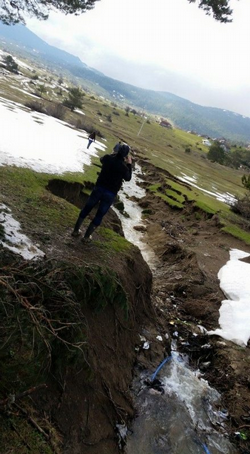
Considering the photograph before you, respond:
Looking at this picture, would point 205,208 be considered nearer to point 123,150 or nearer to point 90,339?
point 123,150

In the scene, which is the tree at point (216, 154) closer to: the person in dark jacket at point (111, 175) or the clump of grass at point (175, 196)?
the clump of grass at point (175, 196)

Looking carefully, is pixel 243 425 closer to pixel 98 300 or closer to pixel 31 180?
pixel 98 300

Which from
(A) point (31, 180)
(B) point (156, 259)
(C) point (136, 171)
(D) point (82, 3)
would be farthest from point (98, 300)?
(C) point (136, 171)

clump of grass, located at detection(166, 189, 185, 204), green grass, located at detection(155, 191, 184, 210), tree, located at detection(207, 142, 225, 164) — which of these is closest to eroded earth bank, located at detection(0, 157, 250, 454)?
green grass, located at detection(155, 191, 184, 210)

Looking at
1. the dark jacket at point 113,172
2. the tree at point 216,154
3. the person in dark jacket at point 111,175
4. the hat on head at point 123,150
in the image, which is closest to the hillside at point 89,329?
the person in dark jacket at point 111,175

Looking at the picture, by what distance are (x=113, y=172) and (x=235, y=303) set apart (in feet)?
26.4

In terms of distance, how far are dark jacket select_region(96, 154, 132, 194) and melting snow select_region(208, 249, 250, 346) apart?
6.57 meters

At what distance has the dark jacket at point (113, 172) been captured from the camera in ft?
23.2

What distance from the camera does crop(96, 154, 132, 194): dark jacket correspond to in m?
7.07

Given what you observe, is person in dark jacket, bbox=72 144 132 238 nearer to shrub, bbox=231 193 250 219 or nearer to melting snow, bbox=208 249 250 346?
melting snow, bbox=208 249 250 346

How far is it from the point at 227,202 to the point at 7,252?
2953cm

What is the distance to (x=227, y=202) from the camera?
32188mm

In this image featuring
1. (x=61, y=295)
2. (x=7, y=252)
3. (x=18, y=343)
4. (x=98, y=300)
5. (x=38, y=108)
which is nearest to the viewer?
(x=18, y=343)

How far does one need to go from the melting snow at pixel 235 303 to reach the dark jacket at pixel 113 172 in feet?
21.5
